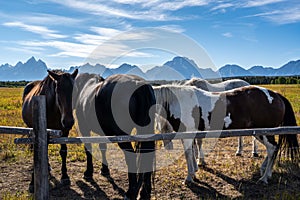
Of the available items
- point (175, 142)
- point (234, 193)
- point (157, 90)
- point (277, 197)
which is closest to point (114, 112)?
point (157, 90)

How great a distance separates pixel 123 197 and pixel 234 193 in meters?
1.95

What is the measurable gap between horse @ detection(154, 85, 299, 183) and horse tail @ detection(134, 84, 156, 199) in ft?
4.12

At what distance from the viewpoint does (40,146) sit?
3.66 meters

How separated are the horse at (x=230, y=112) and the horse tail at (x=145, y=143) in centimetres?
126

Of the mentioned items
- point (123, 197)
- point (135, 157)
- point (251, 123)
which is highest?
point (251, 123)

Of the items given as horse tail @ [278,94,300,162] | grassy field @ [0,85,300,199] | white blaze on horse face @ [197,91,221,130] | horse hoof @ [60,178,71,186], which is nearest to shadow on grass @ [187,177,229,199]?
grassy field @ [0,85,300,199]

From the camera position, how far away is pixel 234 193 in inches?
197

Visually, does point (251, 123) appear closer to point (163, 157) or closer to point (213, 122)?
point (213, 122)

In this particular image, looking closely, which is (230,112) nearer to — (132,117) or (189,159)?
(189,159)

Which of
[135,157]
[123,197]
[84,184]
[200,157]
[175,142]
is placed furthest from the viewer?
[175,142]

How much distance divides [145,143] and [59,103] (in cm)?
171

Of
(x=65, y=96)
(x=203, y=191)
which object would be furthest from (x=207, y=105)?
(x=65, y=96)

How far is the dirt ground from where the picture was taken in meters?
4.95

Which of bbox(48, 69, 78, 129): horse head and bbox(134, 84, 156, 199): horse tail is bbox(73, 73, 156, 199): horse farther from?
bbox(48, 69, 78, 129): horse head
